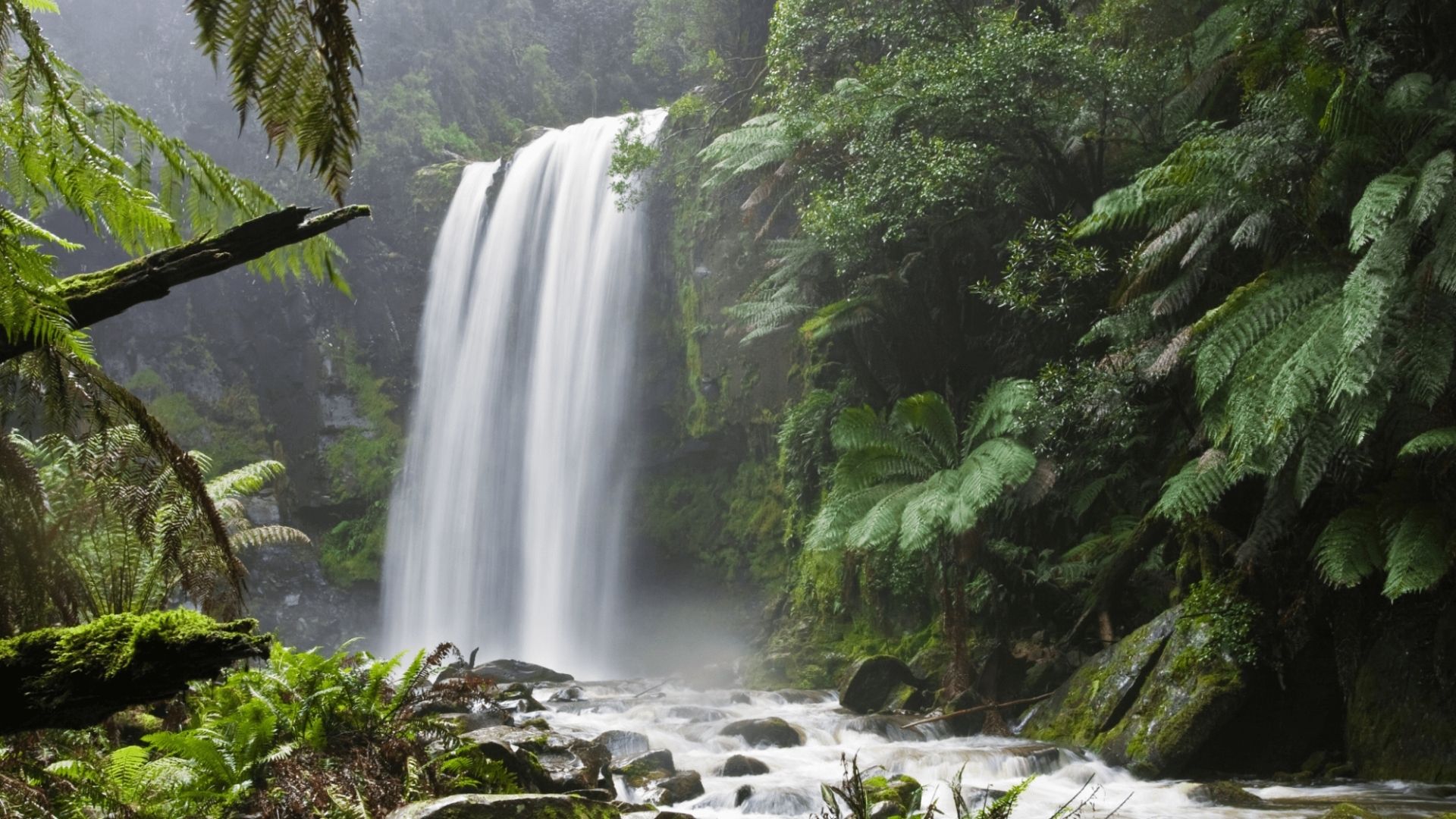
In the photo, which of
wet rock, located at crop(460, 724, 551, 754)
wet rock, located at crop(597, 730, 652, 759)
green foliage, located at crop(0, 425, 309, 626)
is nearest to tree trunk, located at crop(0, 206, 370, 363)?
green foliage, located at crop(0, 425, 309, 626)

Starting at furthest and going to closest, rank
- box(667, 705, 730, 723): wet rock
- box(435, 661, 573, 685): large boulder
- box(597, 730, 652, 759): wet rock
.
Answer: box(435, 661, 573, 685): large boulder < box(667, 705, 730, 723): wet rock < box(597, 730, 652, 759): wet rock

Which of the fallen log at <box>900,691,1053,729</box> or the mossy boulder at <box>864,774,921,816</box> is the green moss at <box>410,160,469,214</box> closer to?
the fallen log at <box>900,691,1053,729</box>

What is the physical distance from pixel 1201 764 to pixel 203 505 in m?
6.29

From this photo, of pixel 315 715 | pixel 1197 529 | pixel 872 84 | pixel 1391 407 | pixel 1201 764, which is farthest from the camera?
pixel 872 84

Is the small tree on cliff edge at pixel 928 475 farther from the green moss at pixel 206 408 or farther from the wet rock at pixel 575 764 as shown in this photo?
the green moss at pixel 206 408

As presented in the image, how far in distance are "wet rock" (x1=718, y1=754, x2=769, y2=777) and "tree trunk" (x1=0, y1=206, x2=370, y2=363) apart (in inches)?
228

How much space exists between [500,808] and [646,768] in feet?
12.1

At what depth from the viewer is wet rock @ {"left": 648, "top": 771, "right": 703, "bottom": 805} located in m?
6.45

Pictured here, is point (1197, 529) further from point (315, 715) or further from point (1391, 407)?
point (315, 715)

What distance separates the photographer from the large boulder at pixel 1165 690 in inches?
248

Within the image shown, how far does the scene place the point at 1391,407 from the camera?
556cm

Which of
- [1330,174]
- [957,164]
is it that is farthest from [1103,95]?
[1330,174]

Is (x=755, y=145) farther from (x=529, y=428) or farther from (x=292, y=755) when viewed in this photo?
(x=529, y=428)

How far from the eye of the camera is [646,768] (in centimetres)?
717
